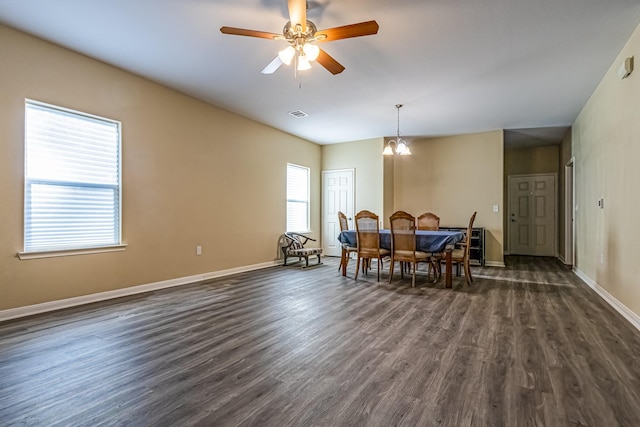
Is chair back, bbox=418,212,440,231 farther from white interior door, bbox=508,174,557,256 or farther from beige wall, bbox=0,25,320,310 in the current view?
white interior door, bbox=508,174,557,256

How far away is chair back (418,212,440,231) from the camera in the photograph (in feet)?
18.4

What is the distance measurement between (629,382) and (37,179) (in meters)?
4.95

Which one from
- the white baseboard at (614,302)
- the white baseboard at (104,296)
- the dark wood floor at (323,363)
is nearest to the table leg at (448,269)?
the dark wood floor at (323,363)

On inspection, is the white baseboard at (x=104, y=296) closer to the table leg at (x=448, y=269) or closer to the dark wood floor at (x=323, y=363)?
the dark wood floor at (x=323, y=363)

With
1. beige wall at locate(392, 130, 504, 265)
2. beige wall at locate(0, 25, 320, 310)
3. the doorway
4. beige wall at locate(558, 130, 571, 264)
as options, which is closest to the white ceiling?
beige wall at locate(0, 25, 320, 310)

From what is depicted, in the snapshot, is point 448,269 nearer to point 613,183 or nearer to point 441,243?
point 441,243

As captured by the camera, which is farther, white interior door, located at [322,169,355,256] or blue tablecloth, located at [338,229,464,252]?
white interior door, located at [322,169,355,256]

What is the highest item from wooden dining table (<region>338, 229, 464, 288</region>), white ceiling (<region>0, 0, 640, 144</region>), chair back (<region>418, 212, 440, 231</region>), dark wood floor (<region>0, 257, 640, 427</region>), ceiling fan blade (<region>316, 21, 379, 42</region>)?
white ceiling (<region>0, 0, 640, 144</region>)

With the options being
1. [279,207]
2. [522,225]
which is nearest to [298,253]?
[279,207]

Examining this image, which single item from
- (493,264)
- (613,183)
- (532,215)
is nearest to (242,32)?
(613,183)

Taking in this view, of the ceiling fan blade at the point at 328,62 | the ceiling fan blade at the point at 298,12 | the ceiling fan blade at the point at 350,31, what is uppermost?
the ceiling fan blade at the point at 298,12

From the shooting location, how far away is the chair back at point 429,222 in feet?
18.4

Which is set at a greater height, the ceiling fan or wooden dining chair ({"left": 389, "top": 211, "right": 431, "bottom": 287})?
the ceiling fan

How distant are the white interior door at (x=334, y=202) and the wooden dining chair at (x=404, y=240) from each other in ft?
8.84
